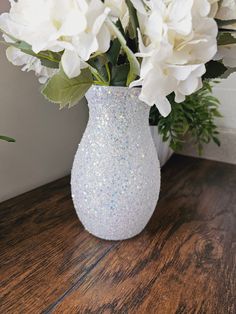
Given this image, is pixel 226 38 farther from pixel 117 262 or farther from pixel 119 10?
pixel 117 262

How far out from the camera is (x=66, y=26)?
343 millimetres

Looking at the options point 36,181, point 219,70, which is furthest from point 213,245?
point 36,181

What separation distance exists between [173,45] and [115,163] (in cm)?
20

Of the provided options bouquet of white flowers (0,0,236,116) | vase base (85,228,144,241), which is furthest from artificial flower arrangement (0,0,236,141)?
vase base (85,228,144,241)

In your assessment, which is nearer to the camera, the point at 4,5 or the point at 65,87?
the point at 65,87

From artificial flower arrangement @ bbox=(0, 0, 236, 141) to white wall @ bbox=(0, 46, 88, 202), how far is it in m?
0.27

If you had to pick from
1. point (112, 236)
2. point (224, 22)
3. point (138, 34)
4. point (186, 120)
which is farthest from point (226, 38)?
point (186, 120)

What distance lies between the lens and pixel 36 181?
75 centimetres

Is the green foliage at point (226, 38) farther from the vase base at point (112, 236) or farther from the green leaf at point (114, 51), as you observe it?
the vase base at point (112, 236)

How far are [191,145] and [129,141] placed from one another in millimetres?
739

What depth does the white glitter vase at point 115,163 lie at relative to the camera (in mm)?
464

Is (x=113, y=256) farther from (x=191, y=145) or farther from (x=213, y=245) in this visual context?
(x=191, y=145)

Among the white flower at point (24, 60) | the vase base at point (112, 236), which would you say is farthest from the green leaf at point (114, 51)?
the vase base at point (112, 236)

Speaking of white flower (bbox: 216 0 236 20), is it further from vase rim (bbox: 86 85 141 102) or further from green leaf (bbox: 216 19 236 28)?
vase rim (bbox: 86 85 141 102)
